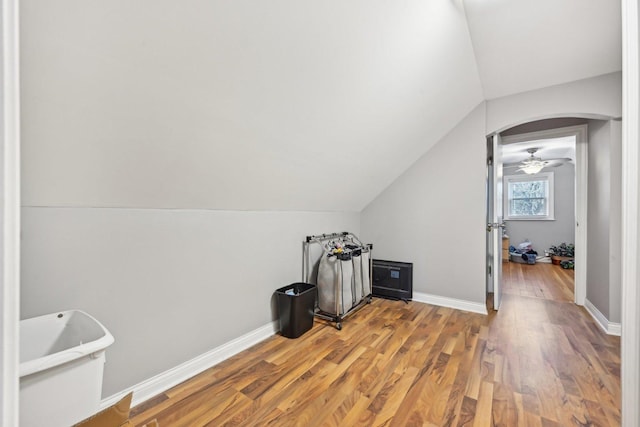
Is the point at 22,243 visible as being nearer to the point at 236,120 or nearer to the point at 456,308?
the point at 236,120

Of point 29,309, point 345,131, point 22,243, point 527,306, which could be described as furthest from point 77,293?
point 527,306

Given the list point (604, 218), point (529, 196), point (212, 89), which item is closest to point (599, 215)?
point (604, 218)

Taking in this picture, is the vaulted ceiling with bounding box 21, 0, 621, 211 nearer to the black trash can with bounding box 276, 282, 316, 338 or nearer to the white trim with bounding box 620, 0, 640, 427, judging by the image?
the black trash can with bounding box 276, 282, 316, 338

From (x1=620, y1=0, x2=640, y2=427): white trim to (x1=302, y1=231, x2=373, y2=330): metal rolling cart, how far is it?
1922 millimetres

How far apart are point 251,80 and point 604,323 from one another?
366cm

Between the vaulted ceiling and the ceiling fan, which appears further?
the ceiling fan

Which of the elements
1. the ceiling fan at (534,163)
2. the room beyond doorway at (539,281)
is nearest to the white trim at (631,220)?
the room beyond doorway at (539,281)

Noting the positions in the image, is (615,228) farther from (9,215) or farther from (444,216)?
(9,215)

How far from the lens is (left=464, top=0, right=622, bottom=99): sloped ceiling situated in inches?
70.1

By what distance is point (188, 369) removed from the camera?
175 cm

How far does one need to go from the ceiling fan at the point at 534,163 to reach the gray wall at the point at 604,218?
2471mm

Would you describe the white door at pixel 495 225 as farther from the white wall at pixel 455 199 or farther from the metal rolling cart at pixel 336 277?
the metal rolling cart at pixel 336 277

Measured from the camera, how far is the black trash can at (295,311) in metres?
2.28

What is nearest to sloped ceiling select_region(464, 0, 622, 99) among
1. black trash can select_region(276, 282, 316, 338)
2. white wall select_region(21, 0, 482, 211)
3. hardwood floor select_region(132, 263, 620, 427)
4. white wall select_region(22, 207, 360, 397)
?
white wall select_region(21, 0, 482, 211)
